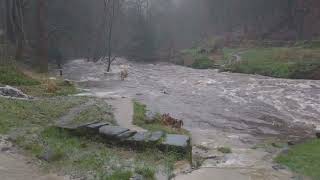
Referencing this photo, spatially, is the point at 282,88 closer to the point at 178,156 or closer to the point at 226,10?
the point at 178,156

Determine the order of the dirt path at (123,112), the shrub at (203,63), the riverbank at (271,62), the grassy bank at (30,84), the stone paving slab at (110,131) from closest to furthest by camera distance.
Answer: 1. the stone paving slab at (110,131)
2. the dirt path at (123,112)
3. the grassy bank at (30,84)
4. the riverbank at (271,62)
5. the shrub at (203,63)

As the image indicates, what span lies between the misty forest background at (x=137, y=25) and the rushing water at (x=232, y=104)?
378 inches

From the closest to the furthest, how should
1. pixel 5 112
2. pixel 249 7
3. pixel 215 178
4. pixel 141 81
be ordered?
pixel 215 178, pixel 5 112, pixel 141 81, pixel 249 7

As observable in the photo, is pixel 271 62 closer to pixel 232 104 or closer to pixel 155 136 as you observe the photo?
pixel 232 104

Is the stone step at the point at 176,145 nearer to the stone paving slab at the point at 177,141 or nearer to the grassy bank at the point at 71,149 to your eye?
the stone paving slab at the point at 177,141

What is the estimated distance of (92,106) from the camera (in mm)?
18672

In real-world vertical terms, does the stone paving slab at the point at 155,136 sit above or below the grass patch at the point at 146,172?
above

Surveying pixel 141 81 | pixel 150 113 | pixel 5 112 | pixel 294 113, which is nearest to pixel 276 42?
pixel 141 81

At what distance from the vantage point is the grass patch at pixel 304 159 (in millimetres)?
11367

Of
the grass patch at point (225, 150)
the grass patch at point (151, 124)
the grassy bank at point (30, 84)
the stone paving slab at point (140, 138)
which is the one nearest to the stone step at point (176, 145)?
the stone paving slab at point (140, 138)

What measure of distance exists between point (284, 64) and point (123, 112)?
27933 mm

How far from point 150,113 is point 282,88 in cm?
1742

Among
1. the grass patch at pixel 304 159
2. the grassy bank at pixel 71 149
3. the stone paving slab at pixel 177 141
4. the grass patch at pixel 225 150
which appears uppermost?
the stone paving slab at pixel 177 141

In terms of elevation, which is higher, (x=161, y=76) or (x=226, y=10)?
(x=226, y=10)
